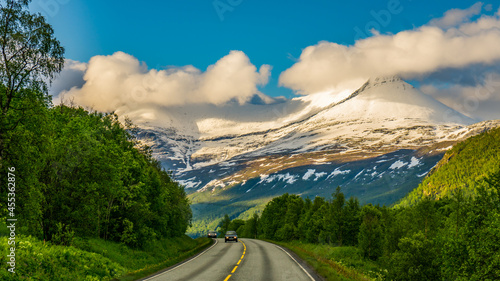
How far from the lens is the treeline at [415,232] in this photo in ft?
102

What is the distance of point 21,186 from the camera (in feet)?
63.3

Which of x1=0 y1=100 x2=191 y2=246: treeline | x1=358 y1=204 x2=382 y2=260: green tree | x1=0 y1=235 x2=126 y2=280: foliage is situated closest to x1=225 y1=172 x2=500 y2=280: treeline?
x1=358 y1=204 x2=382 y2=260: green tree

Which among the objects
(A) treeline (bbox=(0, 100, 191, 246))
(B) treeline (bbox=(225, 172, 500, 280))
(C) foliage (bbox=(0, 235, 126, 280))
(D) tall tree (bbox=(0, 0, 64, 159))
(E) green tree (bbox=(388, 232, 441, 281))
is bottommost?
(E) green tree (bbox=(388, 232, 441, 281))

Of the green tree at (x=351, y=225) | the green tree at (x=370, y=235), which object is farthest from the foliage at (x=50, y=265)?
the green tree at (x=351, y=225)

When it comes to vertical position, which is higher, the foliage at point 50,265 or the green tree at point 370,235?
the foliage at point 50,265

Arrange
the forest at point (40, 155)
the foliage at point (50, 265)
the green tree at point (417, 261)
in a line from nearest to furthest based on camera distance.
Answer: the foliage at point (50, 265), the forest at point (40, 155), the green tree at point (417, 261)

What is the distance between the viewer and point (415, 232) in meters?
73.9

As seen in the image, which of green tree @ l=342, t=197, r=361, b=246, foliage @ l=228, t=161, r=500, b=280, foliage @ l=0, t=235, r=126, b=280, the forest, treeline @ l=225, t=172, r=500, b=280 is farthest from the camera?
green tree @ l=342, t=197, r=361, b=246

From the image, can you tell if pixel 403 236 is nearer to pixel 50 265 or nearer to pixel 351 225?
pixel 351 225

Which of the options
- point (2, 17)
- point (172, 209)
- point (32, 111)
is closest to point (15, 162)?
point (32, 111)

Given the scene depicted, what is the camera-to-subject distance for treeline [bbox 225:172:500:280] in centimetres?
3114

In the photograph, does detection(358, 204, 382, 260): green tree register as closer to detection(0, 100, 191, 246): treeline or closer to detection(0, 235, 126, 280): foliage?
detection(0, 100, 191, 246): treeline

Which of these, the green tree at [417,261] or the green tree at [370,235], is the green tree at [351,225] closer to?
the green tree at [370,235]

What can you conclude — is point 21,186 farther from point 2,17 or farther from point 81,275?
point 2,17
